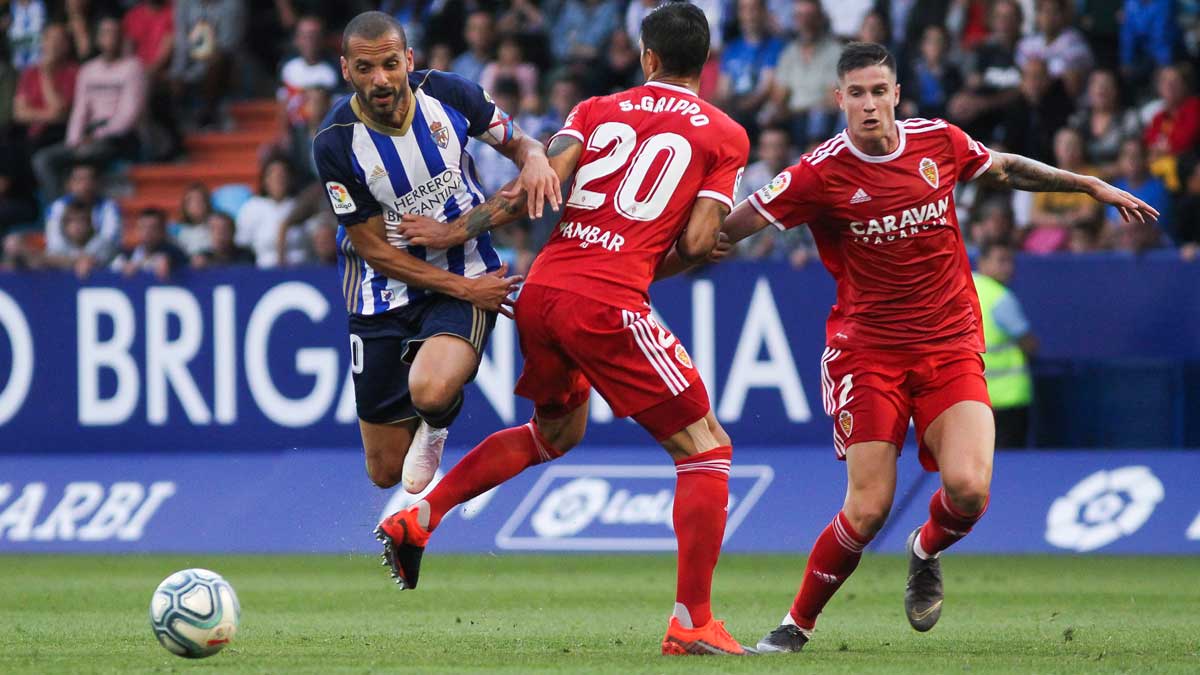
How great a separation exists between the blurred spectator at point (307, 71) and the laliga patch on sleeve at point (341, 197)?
9.61 metres

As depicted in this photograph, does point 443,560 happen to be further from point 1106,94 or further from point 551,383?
point 1106,94

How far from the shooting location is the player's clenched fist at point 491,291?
810 cm

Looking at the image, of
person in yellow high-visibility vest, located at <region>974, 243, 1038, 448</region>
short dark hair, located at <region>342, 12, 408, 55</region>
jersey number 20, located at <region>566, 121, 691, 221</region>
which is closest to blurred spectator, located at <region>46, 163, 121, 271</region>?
person in yellow high-visibility vest, located at <region>974, 243, 1038, 448</region>

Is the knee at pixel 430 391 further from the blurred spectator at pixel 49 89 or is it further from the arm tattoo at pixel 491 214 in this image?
the blurred spectator at pixel 49 89

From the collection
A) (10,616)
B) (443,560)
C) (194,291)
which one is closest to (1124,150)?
(443,560)

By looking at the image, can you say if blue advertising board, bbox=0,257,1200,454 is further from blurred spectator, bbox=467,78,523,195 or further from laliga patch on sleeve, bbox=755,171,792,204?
laliga patch on sleeve, bbox=755,171,792,204

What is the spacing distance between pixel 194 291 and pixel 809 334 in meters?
4.63

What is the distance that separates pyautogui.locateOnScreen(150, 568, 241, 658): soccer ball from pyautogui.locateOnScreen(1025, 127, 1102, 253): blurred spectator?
334 inches

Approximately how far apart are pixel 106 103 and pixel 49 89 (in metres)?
0.73

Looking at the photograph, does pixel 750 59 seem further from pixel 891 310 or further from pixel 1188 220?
pixel 891 310

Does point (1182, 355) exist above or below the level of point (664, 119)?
below

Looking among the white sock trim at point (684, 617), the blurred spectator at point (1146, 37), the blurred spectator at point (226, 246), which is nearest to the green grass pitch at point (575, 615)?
the white sock trim at point (684, 617)

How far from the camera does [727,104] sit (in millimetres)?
15961

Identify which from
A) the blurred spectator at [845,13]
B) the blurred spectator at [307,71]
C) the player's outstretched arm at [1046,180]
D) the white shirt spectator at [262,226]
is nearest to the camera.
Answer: the player's outstretched arm at [1046,180]
